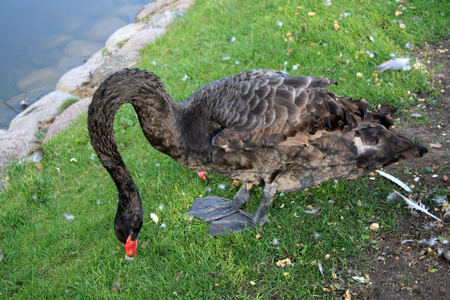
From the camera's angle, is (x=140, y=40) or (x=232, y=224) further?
(x=140, y=40)

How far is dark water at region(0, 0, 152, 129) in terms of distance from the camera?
917 centimetres

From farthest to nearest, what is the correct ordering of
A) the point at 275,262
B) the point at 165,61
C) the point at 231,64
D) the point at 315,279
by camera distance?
the point at 165,61, the point at 231,64, the point at 275,262, the point at 315,279

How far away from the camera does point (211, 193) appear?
447 centimetres

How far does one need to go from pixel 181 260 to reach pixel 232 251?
0.47m

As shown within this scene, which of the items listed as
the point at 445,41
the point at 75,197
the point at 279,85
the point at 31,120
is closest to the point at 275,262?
the point at 279,85

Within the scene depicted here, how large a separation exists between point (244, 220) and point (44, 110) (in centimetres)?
478

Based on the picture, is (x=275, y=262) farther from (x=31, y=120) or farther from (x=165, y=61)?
(x=31, y=120)

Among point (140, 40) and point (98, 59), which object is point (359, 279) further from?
point (98, 59)

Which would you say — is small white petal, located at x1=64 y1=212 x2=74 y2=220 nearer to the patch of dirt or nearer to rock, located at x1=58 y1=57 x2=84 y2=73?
the patch of dirt

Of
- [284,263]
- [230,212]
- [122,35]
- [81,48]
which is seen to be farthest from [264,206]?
[81,48]

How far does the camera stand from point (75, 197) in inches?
189

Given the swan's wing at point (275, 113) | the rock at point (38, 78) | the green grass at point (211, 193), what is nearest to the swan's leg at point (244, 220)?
the green grass at point (211, 193)

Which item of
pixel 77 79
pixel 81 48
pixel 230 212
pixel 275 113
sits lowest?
pixel 81 48

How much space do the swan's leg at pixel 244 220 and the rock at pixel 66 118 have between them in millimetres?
3381
